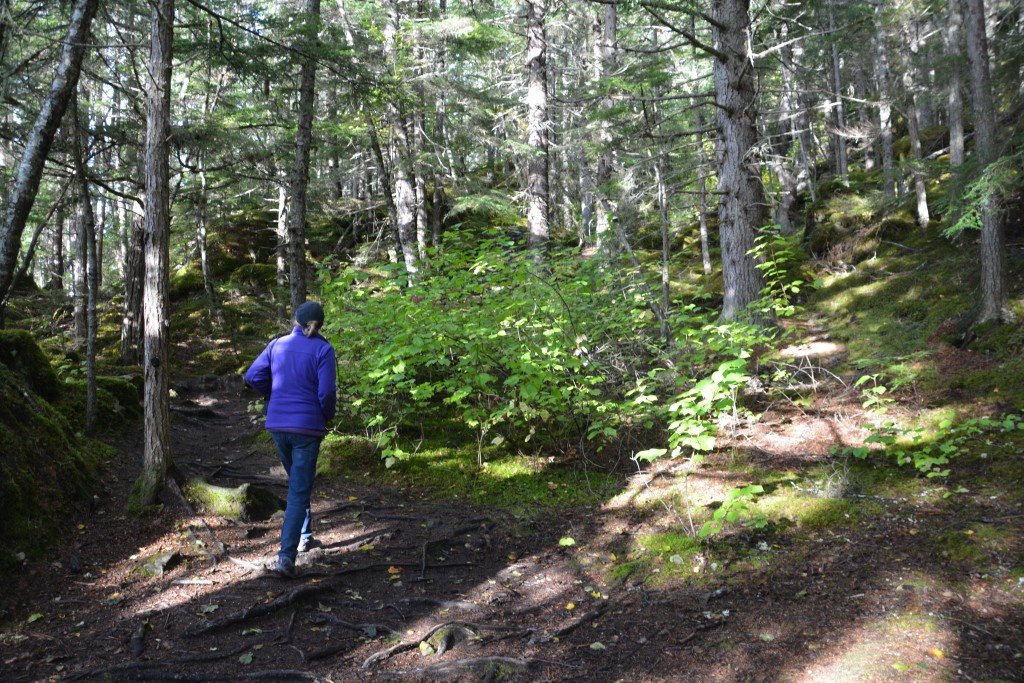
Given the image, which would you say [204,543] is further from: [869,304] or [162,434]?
[869,304]

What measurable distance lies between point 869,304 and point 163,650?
1317 cm

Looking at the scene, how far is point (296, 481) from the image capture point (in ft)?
14.3

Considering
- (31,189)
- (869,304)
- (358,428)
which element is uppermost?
(31,189)

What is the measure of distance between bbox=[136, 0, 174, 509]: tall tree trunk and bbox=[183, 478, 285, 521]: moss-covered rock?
30 centimetres

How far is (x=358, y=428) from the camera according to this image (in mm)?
8344

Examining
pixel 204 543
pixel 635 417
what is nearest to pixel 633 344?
pixel 635 417

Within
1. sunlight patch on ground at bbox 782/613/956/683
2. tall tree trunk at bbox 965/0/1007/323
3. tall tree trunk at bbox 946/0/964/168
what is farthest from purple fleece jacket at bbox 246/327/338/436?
tall tree trunk at bbox 946/0/964/168

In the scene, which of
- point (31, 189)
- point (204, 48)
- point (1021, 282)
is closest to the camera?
point (31, 189)

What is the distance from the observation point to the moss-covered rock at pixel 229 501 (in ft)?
17.4

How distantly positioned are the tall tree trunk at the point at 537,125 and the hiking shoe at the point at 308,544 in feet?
24.5

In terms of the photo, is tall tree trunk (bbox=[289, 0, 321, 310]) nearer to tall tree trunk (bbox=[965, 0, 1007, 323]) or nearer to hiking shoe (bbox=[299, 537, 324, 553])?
hiking shoe (bbox=[299, 537, 324, 553])

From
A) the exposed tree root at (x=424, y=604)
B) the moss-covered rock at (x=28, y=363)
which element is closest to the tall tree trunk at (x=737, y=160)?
the exposed tree root at (x=424, y=604)

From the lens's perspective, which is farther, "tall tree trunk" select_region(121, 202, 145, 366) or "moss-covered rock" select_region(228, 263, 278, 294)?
"moss-covered rock" select_region(228, 263, 278, 294)

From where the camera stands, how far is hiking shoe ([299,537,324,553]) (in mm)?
4672
